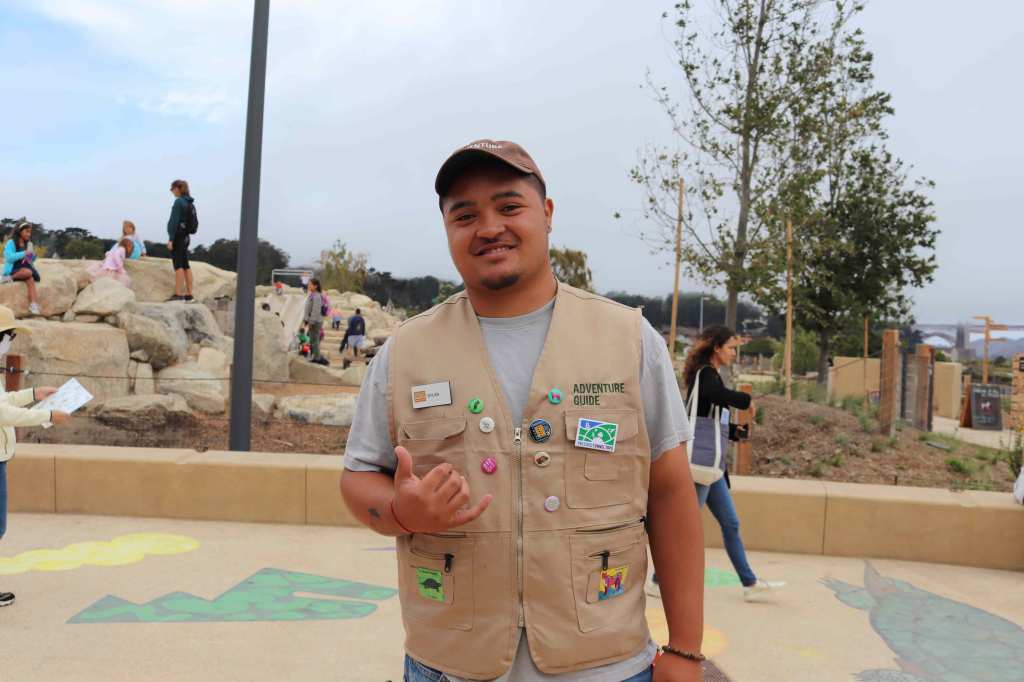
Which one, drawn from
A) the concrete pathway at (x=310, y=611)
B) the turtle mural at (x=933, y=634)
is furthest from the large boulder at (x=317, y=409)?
the turtle mural at (x=933, y=634)

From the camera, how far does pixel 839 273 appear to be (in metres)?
22.8

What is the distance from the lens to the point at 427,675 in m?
1.70

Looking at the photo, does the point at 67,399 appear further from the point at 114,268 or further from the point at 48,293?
the point at 114,268

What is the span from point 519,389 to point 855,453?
9.02 m

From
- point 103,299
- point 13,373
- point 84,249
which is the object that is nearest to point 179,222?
point 103,299

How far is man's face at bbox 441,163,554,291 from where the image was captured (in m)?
1.72

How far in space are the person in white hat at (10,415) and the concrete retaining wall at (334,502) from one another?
1974mm

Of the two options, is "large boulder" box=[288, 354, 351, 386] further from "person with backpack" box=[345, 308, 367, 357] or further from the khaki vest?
the khaki vest

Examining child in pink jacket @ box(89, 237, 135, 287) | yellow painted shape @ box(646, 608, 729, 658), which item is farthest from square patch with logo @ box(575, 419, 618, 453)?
child in pink jacket @ box(89, 237, 135, 287)

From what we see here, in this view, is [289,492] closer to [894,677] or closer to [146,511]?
[146,511]

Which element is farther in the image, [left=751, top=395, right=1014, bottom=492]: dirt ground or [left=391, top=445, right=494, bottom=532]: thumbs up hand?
[left=751, top=395, right=1014, bottom=492]: dirt ground

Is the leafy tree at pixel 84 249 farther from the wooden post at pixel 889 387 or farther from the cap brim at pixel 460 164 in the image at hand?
the cap brim at pixel 460 164

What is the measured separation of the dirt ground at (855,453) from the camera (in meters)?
9.06

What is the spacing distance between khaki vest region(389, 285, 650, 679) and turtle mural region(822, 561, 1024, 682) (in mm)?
3012
